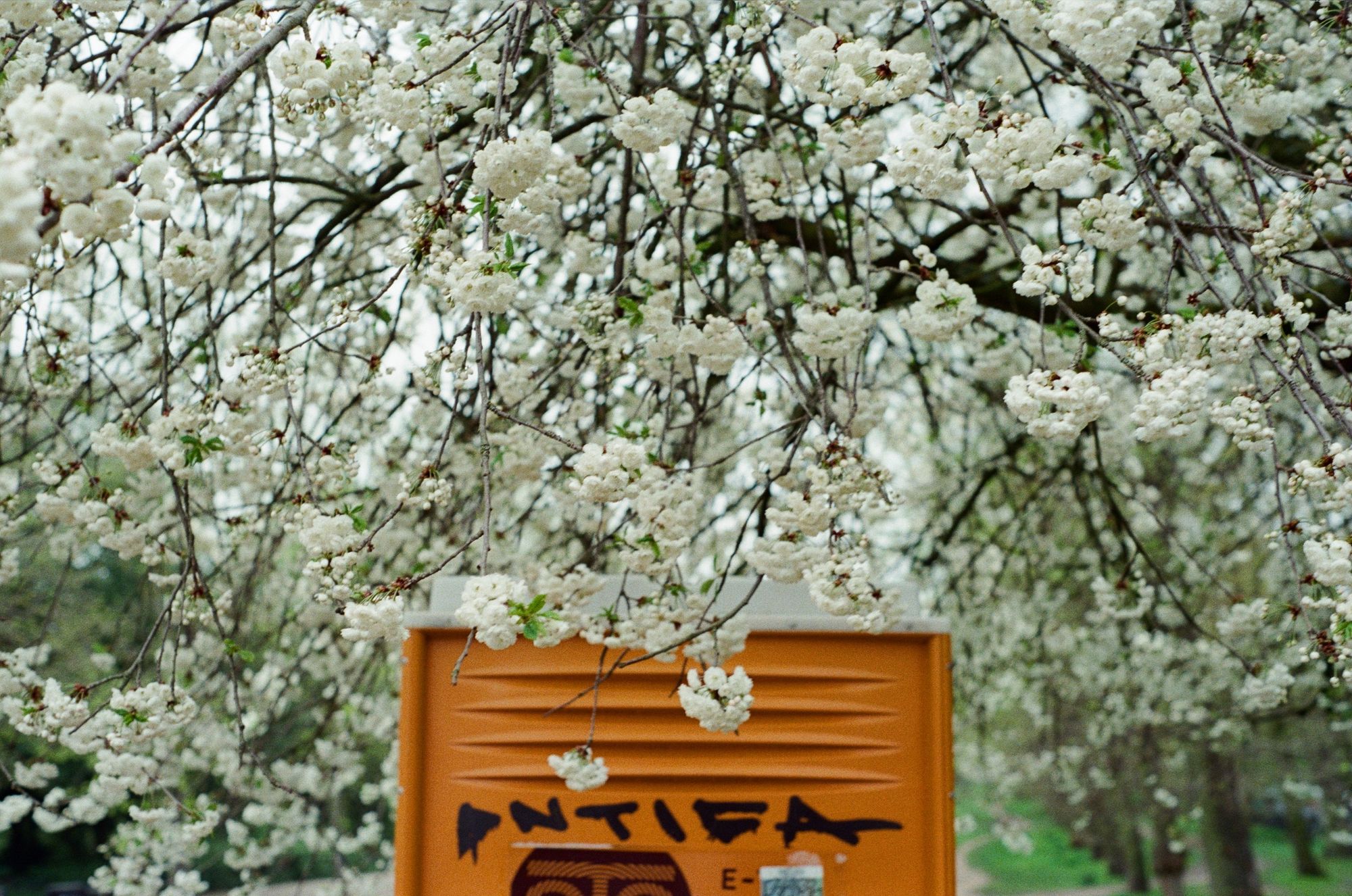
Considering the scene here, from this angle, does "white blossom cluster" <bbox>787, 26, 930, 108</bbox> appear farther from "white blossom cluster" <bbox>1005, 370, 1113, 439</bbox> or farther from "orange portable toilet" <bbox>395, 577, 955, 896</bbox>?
"orange portable toilet" <bbox>395, 577, 955, 896</bbox>

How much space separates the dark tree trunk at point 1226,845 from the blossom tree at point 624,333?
334 cm

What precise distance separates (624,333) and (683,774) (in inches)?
42.8

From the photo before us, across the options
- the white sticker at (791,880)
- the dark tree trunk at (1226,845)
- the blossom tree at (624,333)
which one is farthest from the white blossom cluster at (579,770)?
the dark tree trunk at (1226,845)

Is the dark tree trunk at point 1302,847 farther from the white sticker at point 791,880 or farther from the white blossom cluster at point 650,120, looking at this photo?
the white blossom cluster at point 650,120

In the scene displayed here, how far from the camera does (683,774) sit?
2.75 metres

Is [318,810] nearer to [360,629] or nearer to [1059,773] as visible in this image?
[360,629]

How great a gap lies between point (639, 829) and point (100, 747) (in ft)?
5.31

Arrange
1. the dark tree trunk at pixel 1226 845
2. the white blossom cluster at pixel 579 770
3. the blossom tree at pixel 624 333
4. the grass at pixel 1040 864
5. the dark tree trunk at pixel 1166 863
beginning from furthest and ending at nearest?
the grass at pixel 1040 864, the dark tree trunk at pixel 1166 863, the dark tree trunk at pixel 1226 845, the white blossom cluster at pixel 579 770, the blossom tree at pixel 624 333

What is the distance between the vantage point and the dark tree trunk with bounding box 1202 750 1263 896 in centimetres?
948

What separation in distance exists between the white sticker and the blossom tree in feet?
1.77

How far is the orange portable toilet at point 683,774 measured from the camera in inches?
107

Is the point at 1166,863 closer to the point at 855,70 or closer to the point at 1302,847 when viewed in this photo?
the point at 1302,847

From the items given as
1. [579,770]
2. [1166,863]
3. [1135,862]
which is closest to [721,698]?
[579,770]

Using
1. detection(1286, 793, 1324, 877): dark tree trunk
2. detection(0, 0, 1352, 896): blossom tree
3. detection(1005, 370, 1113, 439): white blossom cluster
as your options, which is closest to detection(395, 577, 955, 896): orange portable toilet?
detection(0, 0, 1352, 896): blossom tree
